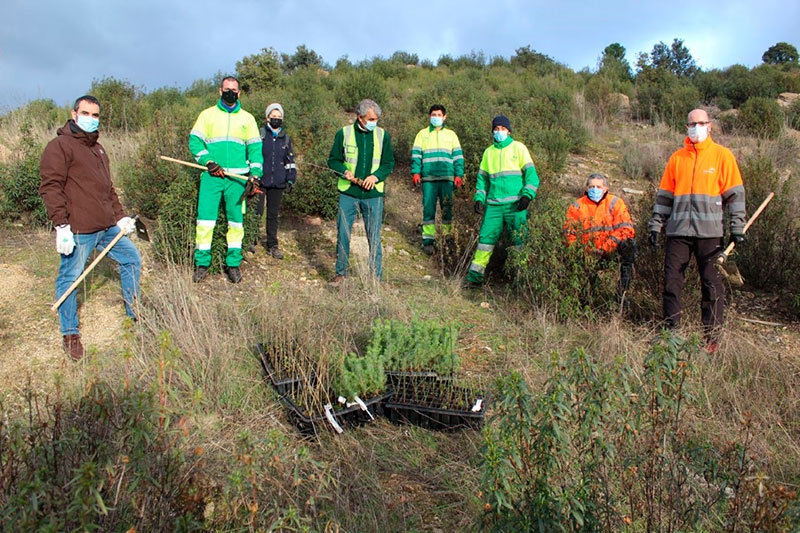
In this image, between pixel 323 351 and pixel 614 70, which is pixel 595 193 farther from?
pixel 614 70

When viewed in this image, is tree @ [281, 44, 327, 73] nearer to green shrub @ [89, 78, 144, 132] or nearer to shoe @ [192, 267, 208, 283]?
green shrub @ [89, 78, 144, 132]

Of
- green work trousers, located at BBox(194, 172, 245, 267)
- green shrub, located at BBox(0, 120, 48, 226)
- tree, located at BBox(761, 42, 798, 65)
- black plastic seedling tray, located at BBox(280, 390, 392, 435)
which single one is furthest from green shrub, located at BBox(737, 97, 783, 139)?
tree, located at BBox(761, 42, 798, 65)

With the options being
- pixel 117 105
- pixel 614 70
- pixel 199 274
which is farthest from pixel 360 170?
pixel 614 70

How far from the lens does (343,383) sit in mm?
3803

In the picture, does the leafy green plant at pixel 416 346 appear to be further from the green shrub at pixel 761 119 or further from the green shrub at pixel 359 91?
the green shrub at pixel 761 119

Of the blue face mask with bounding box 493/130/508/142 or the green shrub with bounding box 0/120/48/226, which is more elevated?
the blue face mask with bounding box 493/130/508/142

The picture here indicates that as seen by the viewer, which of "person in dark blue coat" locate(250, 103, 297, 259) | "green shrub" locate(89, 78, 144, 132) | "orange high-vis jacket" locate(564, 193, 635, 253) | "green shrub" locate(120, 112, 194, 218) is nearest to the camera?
"orange high-vis jacket" locate(564, 193, 635, 253)

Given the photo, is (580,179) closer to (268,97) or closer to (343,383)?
(268,97)

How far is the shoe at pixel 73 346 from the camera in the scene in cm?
448

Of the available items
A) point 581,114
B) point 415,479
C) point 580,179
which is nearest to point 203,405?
point 415,479

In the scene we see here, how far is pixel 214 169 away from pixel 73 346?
2.16 meters

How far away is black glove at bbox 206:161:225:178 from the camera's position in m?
5.94

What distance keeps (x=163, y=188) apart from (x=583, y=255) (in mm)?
5307

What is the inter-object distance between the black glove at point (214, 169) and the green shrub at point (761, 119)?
36.8ft
